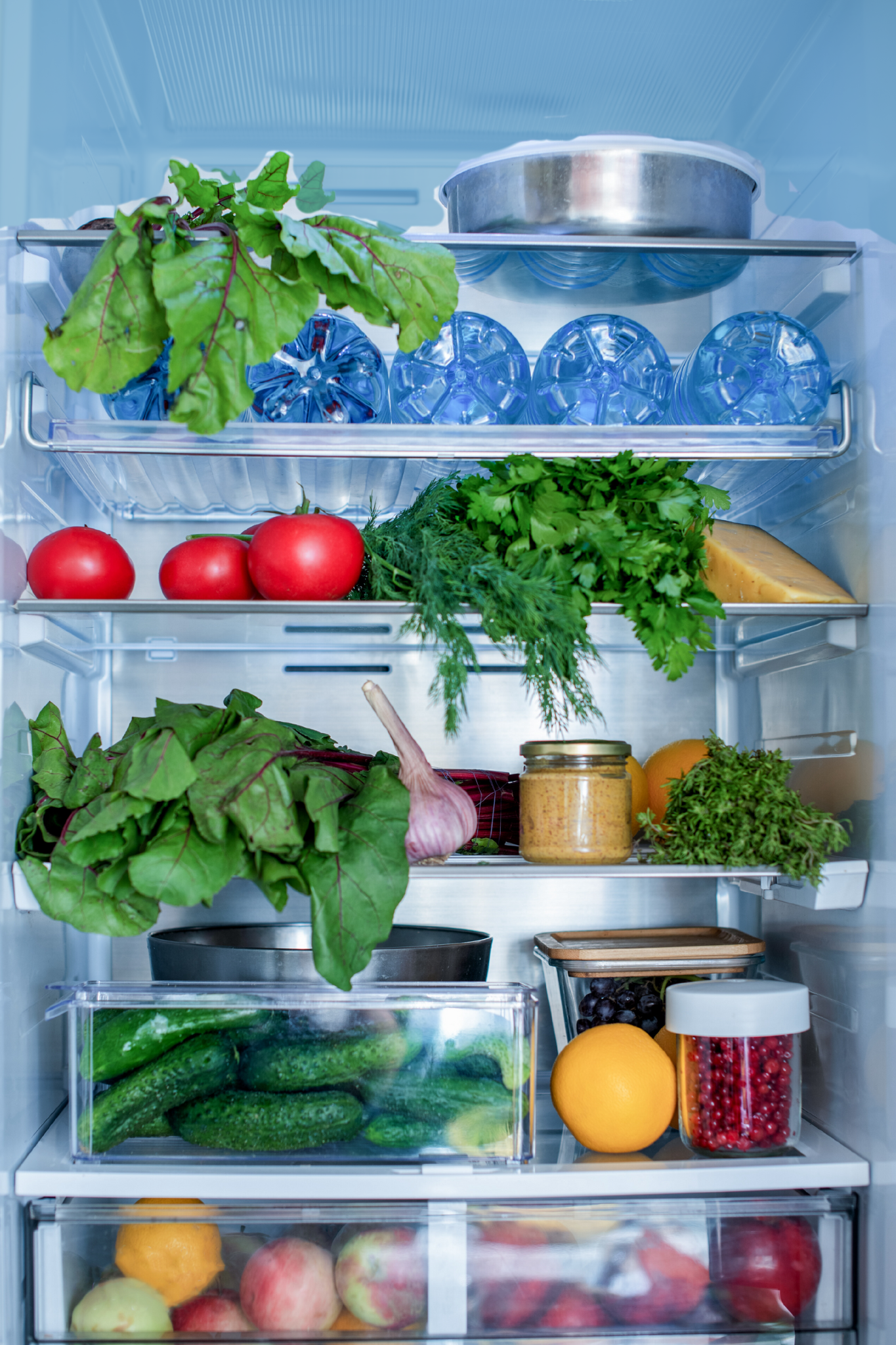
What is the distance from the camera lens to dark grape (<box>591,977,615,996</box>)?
1392 mm

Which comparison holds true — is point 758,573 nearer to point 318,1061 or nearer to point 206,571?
point 206,571

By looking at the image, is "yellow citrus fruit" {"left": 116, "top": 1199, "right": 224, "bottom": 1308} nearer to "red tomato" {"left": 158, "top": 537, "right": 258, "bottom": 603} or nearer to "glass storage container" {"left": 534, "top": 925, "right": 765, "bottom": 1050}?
"glass storage container" {"left": 534, "top": 925, "right": 765, "bottom": 1050}

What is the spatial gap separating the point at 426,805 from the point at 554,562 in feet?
1.06

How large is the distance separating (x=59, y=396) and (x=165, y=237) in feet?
1.16

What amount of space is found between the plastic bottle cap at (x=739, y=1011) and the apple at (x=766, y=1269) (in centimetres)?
21

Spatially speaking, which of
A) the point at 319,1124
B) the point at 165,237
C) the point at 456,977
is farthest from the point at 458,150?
the point at 319,1124

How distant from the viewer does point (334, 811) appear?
3.77 ft

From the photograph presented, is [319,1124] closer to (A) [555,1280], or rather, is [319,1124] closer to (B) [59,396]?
(A) [555,1280]

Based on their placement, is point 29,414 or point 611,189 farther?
→ point 611,189

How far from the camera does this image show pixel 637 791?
1469 mm

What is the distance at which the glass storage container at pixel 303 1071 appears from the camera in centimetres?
120

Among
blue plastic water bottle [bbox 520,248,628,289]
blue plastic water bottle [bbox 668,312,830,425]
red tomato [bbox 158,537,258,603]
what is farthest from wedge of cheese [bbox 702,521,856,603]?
red tomato [bbox 158,537,258,603]

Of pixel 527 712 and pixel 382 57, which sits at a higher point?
pixel 382 57

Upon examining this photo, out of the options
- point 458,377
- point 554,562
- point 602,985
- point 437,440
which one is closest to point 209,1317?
point 602,985
